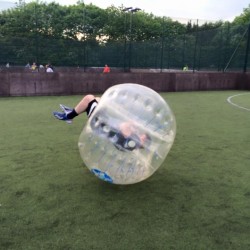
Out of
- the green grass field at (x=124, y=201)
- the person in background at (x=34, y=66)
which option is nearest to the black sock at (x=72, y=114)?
the green grass field at (x=124, y=201)

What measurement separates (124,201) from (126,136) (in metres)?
0.66

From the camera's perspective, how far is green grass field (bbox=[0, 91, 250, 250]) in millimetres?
2648

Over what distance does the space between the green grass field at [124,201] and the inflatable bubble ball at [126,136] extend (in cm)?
32

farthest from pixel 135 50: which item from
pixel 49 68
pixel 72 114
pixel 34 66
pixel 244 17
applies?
pixel 244 17

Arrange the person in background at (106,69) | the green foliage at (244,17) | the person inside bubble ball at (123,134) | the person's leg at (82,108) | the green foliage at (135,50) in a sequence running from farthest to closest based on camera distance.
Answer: the green foliage at (244,17) → the person in background at (106,69) → the green foliage at (135,50) → the person's leg at (82,108) → the person inside bubble ball at (123,134)

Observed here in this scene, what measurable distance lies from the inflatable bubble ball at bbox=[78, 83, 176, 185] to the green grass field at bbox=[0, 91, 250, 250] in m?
0.32

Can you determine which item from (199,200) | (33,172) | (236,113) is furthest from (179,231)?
(236,113)

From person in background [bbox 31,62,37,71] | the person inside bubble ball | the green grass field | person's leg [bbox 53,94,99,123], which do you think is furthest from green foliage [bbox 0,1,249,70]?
the person inside bubble ball

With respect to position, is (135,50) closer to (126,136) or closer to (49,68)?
(49,68)

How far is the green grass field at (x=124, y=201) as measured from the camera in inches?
104

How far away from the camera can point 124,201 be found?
3.35 m

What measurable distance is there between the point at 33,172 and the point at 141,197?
4.74 feet

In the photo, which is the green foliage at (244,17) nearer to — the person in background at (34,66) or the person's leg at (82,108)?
the person in background at (34,66)

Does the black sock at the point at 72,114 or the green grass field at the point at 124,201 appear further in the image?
the black sock at the point at 72,114
